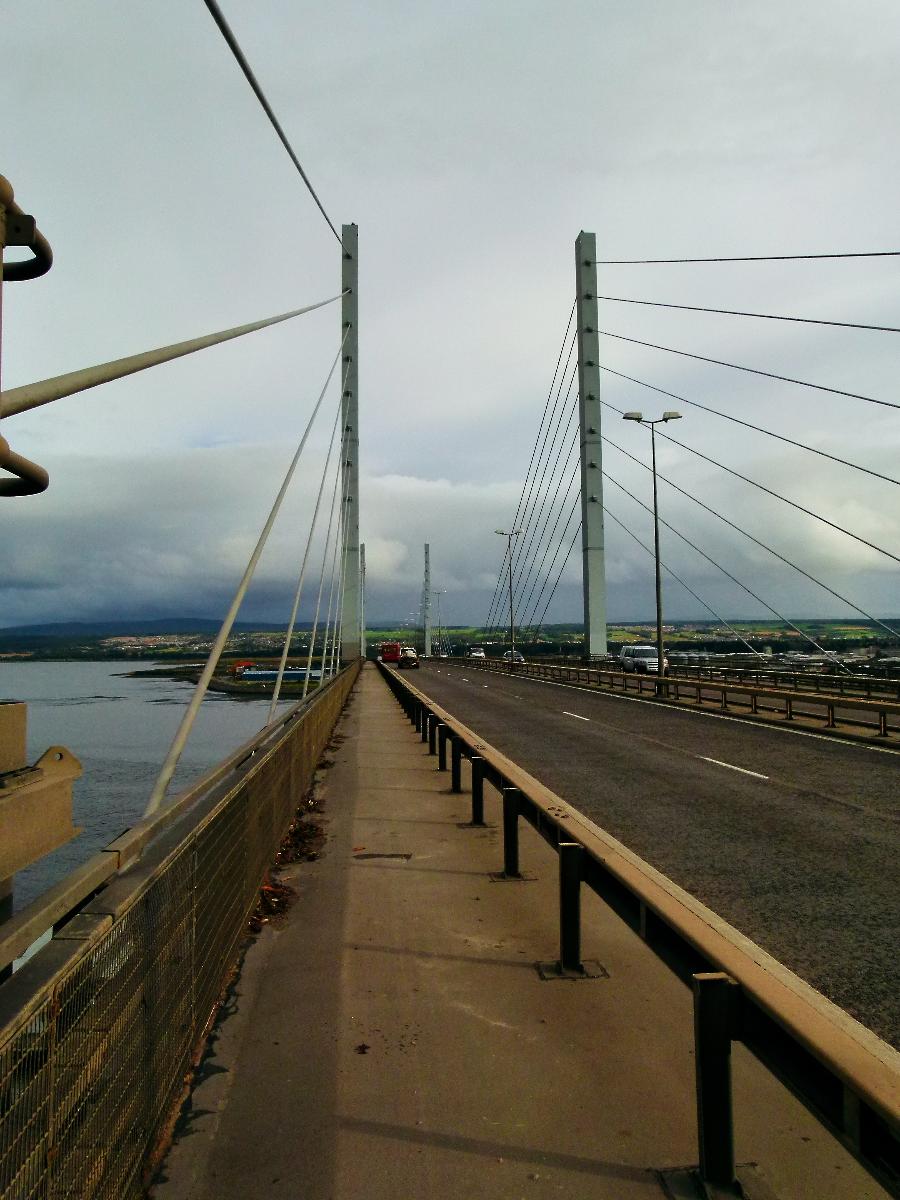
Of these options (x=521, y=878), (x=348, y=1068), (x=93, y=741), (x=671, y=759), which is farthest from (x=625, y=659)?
(x=348, y=1068)

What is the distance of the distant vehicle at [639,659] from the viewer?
46312mm

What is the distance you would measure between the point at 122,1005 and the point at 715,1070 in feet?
6.16

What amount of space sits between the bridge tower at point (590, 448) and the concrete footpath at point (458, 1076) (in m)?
30.6

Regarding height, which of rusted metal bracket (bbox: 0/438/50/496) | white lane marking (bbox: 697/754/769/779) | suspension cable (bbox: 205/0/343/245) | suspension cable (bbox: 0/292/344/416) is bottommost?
white lane marking (bbox: 697/754/769/779)

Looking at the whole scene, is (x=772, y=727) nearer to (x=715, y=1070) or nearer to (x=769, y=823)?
(x=769, y=823)

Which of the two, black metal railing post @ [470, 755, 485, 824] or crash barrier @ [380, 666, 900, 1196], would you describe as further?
black metal railing post @ [470, 755, 485, 824]

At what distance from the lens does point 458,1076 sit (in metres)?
3.55

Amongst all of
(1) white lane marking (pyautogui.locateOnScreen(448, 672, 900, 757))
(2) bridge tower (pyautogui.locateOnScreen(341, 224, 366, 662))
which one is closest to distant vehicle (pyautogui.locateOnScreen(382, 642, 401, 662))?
(2) bridge tower (pyautogui.locateOnScreen(341, 224, 366, 662))

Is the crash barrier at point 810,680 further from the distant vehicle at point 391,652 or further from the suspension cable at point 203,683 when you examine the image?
the distant vehicle at point 391,652

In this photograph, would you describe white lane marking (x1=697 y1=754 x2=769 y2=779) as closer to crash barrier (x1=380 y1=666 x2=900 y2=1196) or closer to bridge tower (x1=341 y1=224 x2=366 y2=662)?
crash barrier (x1=380 y1=666 x2=900 y2=1196)

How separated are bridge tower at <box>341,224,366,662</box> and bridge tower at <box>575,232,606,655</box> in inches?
402

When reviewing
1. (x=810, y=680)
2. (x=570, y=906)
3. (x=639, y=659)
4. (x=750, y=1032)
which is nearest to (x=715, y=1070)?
(x=750, y=1032)

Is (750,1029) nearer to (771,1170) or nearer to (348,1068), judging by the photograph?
(771,1170)

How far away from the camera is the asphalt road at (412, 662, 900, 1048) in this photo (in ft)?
17.2
